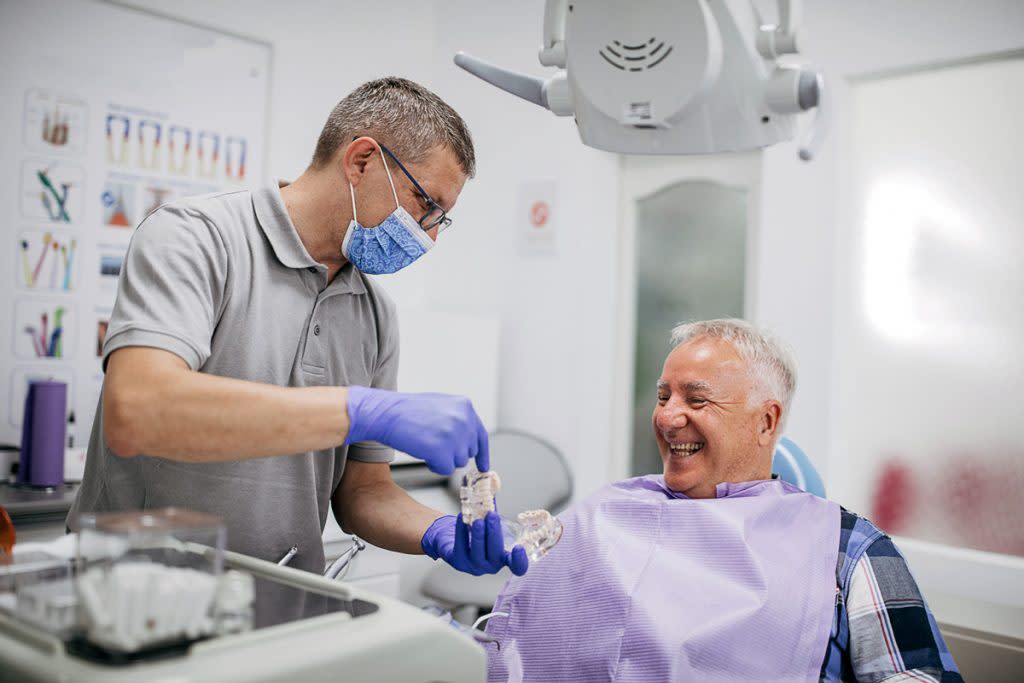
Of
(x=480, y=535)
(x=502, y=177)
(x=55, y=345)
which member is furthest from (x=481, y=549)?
(x=502, y=177)

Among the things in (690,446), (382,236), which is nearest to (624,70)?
(382,236)

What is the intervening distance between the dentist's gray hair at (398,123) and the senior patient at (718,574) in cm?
70

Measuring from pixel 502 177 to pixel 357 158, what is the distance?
2459 millimetres

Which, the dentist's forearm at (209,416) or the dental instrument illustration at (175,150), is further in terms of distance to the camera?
the dental instrument illustration at (175,150)

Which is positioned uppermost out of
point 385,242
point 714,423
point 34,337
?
point 385,242

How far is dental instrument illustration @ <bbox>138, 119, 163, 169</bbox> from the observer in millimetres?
3107

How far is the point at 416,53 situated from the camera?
4059 mm

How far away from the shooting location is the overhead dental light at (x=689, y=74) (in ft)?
3.29

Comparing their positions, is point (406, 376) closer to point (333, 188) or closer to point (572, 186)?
point (572, 186)

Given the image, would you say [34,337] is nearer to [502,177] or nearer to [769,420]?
[502,177]

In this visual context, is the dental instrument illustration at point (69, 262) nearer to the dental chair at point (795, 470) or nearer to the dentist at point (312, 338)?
the dentist at point (312, 338)


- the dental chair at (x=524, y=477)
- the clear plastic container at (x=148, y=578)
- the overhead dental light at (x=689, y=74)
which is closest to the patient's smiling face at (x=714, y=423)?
the overhead dental light at (x=689, y=74)

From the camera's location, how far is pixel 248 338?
1.37m

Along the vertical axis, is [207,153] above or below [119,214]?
above
